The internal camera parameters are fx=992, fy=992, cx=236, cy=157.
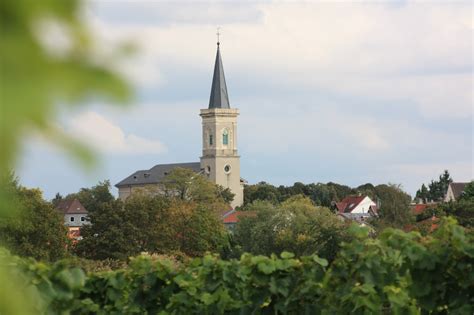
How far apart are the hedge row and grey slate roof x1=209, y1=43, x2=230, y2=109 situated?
134250 millimetres

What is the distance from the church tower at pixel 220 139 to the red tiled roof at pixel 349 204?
1681cm

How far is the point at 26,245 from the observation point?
4756cm

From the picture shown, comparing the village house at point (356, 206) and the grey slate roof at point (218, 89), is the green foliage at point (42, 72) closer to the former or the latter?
the village house at point (356, 206)

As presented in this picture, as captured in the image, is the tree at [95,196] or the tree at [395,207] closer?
the tree at [395,207]

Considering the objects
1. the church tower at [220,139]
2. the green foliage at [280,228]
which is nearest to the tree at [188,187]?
the church tower at [220,139]

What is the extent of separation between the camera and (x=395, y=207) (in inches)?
3105

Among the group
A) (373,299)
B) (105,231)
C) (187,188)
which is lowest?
(373,299)

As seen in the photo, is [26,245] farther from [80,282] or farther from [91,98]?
[91,98]

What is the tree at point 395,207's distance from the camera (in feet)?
256

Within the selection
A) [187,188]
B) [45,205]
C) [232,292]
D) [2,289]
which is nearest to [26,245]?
[45,205]

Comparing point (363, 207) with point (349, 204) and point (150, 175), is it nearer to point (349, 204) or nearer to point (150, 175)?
point (349, 204)

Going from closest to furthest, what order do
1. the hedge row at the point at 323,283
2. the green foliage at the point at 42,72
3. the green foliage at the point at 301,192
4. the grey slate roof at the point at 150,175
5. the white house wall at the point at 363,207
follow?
the green foliage at the point at 42,72 → the hedge row at the point at 323,283 → the white house wall at the point at 363,207 → the green foliage at the point at 301,192 → the grey slate roof at the point at 150,175

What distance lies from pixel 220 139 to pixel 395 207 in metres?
71.1

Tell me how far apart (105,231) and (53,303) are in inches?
2150
